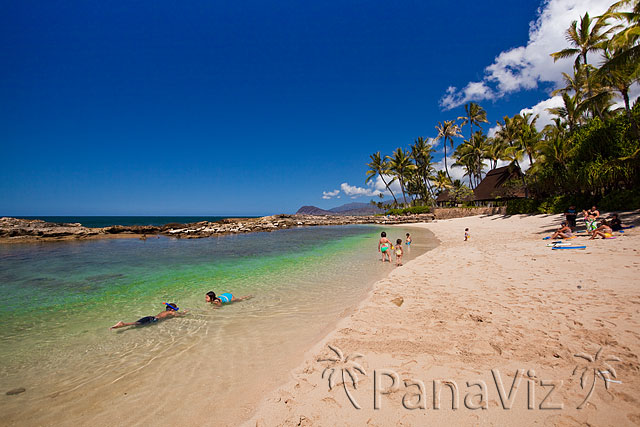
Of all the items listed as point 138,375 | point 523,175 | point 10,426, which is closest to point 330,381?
point 138,375

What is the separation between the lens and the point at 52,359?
4094 mm

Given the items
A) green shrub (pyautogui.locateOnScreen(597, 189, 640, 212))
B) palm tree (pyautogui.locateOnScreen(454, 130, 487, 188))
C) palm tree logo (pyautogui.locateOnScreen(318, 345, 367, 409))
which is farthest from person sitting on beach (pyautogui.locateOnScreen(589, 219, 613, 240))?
palm tree (pyautogui.locateOnScreen(454, 130, 487, 188))

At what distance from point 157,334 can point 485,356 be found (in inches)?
221

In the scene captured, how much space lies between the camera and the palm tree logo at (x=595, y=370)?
2.49 m

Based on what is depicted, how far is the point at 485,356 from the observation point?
122 inches

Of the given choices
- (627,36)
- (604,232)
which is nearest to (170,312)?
(604,232)

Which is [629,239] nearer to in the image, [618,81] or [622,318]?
[622,318]

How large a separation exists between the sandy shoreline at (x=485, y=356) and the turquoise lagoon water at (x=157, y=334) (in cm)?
74

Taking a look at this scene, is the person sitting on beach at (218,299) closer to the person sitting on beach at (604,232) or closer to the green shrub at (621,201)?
the person sitting on beach at (604,232)

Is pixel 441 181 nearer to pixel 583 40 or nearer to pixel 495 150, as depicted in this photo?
pixel 495 150

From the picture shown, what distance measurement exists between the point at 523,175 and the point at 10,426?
39277mm

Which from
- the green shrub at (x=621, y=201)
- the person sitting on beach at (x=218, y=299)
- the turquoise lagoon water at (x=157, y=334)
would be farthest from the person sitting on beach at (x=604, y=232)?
the person sitting on beach at (x=218, y=299)

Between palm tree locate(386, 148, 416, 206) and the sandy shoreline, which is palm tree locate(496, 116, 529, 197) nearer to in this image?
palm tree locate(386, 148, 416, 206)

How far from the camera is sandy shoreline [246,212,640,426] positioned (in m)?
2.29
